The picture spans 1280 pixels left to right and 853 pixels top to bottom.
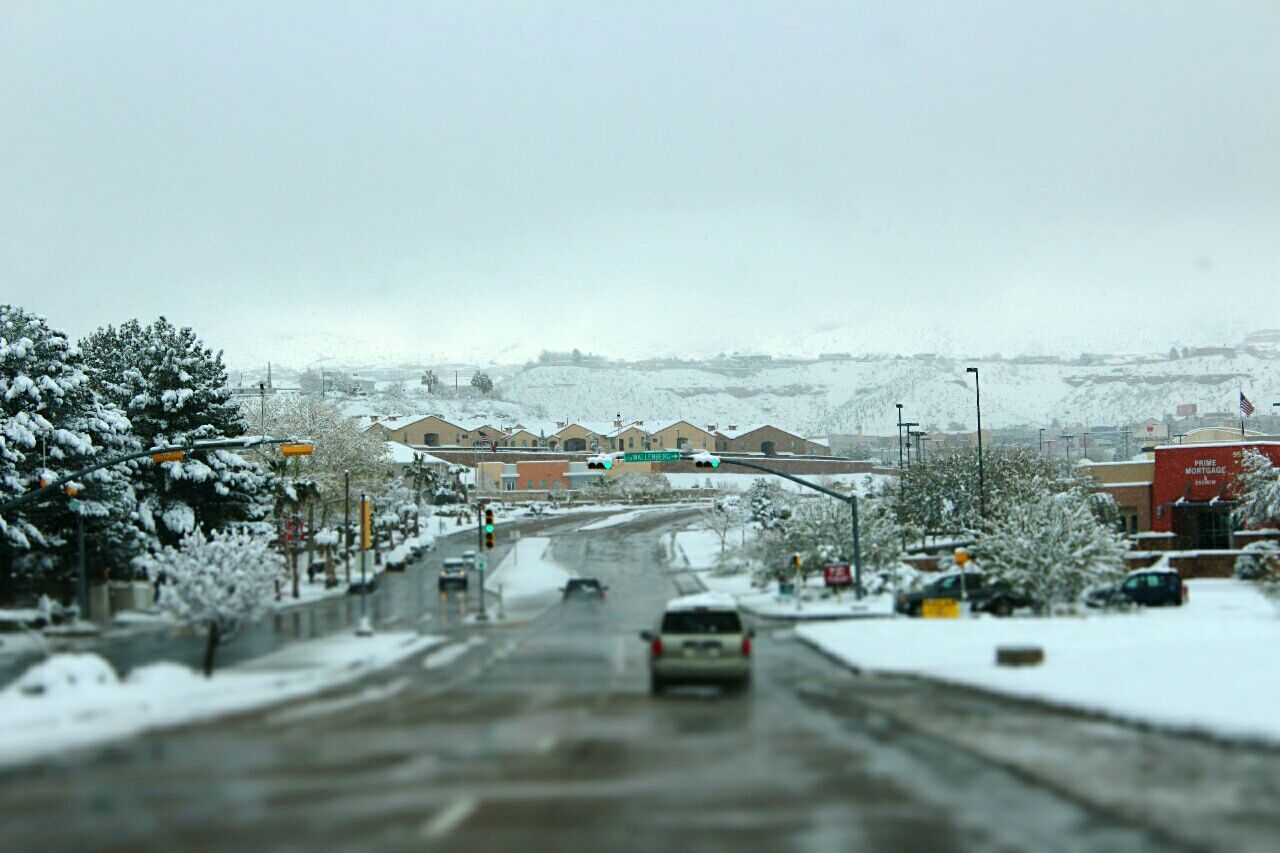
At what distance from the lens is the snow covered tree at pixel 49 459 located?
5578cm

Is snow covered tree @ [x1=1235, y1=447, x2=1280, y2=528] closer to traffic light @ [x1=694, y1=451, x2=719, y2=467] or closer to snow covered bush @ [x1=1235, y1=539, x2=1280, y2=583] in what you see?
snow covered bush @ [x1=1235, y1=539, x2=1280, y2=583]

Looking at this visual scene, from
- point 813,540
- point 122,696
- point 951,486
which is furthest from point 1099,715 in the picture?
point 951,486

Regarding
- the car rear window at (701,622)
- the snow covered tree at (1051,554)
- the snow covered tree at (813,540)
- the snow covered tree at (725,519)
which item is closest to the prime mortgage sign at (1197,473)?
the snow covered tree at (813,540)

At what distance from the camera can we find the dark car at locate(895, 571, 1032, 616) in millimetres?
47531

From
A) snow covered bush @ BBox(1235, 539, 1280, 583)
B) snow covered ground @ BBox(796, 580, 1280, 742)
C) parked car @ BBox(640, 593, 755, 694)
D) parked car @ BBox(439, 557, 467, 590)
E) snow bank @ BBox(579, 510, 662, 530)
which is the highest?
parked car @ BBox(640, 593, 755, 694)

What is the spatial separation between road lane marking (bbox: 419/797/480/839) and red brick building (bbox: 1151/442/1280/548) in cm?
6973

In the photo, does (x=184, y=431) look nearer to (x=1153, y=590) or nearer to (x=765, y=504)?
(x=765, y=504)

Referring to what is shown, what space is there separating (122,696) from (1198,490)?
67.9 m

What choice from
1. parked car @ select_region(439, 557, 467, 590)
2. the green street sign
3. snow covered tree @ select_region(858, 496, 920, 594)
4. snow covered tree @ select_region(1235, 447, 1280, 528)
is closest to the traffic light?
the green street sign

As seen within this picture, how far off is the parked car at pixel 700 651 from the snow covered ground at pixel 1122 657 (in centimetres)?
438

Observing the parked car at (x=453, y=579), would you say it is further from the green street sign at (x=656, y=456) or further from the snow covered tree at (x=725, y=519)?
the snow covered tree at (x=725, y=519)

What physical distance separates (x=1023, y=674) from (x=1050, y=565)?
1973cm

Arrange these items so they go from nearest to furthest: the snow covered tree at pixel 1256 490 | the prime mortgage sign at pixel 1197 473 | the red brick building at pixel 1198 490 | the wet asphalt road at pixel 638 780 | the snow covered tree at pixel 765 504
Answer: the wet asphalt road at pixel 638 780 → the snow covered tree at pixel 1256 490 → the prime mortgage sign at pixel 1197 473 → the red brick building at pixel 1198 490 → the snow covered tree at pixel 765 504

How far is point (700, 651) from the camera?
85.0 feet
